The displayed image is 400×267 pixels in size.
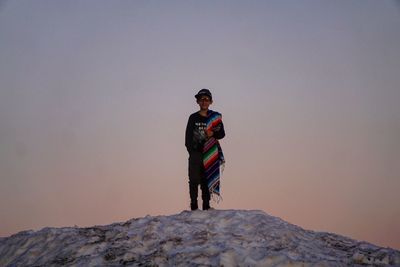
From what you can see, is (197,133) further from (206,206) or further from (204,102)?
(206,206)

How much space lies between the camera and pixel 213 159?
27.8 ft

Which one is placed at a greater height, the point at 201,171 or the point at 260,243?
the point at 201,171

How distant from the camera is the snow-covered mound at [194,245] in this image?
5828mm

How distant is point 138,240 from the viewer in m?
6.71

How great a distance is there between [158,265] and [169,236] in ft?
3.79

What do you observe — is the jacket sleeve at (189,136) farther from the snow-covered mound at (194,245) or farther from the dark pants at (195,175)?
the snow-covered mound at (194,245)

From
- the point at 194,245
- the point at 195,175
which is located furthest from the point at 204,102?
the point at 194,245

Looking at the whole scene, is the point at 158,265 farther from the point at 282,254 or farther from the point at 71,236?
the point at 71,236

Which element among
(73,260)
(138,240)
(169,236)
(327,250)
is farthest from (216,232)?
(73,260)

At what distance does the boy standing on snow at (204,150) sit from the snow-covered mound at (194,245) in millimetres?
581

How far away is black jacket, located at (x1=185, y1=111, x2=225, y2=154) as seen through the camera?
8.46 metres

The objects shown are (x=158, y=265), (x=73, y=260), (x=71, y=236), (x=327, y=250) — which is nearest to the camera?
(x=158, y=265)

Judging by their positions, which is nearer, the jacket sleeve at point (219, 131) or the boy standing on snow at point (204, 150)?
the boy standing on snow at point (204, 150)

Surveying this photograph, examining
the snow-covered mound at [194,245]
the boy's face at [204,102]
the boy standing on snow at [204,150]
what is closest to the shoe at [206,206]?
the boy standing on snow at [204,150]
